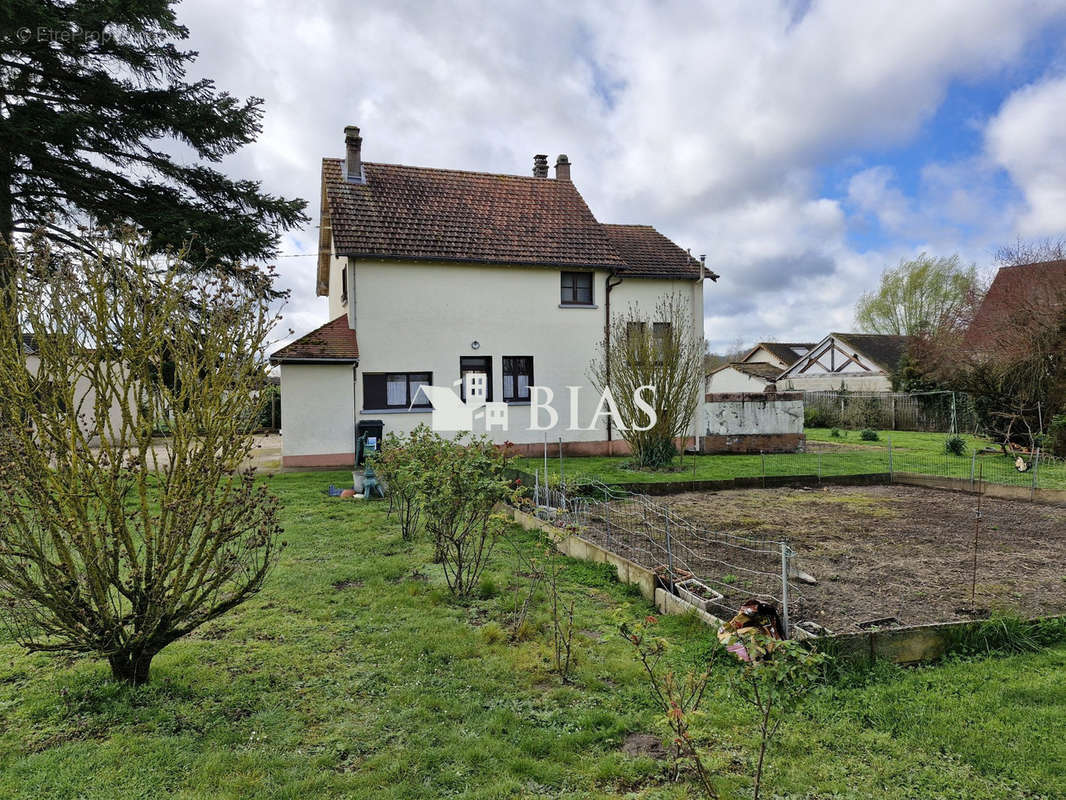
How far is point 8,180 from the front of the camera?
1191cm

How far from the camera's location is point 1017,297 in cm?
1836

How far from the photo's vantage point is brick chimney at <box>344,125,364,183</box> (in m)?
17.1

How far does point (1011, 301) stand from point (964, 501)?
12.5 meters

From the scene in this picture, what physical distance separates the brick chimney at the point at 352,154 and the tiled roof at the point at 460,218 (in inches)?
12.1

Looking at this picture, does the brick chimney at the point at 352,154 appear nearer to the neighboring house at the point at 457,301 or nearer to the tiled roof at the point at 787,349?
the neighboring house at the point at 457,301

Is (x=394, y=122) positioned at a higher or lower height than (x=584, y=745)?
higher

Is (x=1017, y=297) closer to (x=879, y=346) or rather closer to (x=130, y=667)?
(x=879, y=346)

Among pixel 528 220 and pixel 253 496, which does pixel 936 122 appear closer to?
pixel 528 220

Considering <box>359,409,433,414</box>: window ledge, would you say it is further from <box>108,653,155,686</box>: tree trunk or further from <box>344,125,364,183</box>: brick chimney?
<box>108,653,155,686</box>: tree trunk

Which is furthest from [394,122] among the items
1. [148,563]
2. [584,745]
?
[584,745]

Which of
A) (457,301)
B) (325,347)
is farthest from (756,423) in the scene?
(325,347)

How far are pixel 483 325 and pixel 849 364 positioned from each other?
30.4 m

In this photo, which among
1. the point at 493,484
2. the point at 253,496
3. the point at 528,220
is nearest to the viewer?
the point at 253,496

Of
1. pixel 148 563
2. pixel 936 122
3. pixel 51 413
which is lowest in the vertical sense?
pixel 148 563
